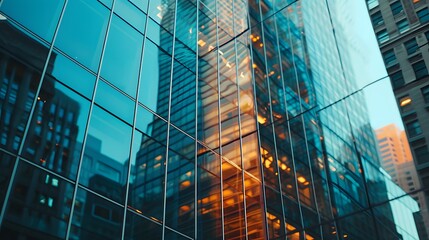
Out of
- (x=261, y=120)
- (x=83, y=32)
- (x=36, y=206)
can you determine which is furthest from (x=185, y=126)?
(x=36, y=206)

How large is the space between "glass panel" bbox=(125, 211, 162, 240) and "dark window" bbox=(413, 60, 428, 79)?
37.1 feet

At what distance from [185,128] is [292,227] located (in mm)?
6001

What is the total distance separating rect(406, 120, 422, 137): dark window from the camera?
15.4 metres

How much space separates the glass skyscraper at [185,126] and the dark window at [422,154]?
1475 millimetres

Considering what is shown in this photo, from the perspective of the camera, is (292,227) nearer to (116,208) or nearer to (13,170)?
(116,208)

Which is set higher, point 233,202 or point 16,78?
point 16,78

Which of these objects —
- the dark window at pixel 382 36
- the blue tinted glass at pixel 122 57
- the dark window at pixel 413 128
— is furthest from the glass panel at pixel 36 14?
the dark window at pixel 382 36

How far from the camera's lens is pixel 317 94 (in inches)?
771

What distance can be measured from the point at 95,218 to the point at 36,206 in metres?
1.85

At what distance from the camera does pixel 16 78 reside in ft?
38.2

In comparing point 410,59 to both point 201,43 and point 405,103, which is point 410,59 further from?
point 201,43

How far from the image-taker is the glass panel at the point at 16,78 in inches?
428

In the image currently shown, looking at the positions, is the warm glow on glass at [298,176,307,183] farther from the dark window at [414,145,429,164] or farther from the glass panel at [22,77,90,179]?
the glass panel at [22,77,90,179]

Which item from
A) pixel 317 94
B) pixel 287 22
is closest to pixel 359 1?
pixel 287 22
